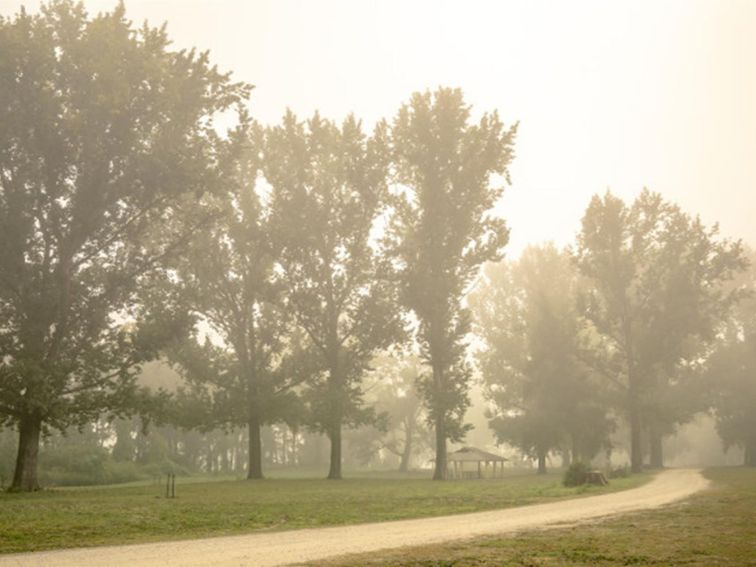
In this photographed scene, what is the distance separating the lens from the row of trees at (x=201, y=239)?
95.8 ft

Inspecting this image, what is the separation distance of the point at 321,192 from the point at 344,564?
35204mm

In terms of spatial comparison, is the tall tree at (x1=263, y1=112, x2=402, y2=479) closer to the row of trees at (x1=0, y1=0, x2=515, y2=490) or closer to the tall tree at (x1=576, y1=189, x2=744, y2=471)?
the row of trees at (x1=0, y1=0, x2=515, y2=490)

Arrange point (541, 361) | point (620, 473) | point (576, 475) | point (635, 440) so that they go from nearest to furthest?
point (576, 475) → point (620, 473) → point (635, 440) → point (541, 361)

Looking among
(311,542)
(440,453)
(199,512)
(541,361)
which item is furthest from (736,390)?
(311,542)

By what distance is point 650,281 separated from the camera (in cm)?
5225

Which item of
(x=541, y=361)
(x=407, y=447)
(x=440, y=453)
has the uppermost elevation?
(x=541, y=361)

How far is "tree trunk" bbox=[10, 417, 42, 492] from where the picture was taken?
2853 cm

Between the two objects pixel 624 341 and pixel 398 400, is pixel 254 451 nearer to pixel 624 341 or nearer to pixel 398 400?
pixel 624 341

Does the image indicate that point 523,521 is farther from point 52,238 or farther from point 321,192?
point 321,192

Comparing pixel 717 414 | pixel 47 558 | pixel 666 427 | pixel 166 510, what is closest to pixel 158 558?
pixel 47 558

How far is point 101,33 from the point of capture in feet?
96.9

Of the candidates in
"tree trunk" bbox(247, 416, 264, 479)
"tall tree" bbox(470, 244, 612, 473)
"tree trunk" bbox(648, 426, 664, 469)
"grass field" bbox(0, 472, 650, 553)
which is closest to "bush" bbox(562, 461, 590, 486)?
"grass field" bbox(0, 472, 650, 553)

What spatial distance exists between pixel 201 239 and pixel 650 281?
34228mm

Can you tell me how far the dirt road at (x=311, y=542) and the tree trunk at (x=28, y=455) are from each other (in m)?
18.5
